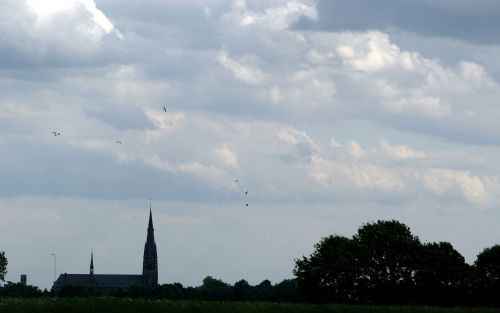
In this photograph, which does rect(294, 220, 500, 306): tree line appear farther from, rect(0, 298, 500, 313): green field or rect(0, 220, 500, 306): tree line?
rect(0, 298, 500, 313): green field

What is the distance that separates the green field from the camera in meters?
96.4

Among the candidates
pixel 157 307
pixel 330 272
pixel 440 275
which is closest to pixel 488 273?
pixel 440 275

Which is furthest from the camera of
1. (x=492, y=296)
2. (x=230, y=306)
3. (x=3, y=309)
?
(x=492, y=296)

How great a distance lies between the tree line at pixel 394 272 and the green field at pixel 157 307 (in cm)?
4567

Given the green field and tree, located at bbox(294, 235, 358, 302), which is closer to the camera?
the green field

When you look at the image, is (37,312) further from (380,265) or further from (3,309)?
(380,265)

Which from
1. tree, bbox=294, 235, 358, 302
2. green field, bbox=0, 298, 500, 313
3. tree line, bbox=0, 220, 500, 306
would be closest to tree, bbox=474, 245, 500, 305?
tree line, bbox=0, 220, 500, 306

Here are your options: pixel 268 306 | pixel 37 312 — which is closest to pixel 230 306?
pixel 268 306

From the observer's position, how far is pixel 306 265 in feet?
517

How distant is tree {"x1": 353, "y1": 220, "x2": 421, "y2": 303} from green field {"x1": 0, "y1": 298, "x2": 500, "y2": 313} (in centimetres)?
4704

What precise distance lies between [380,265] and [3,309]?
70247mm

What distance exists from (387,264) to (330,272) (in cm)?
724

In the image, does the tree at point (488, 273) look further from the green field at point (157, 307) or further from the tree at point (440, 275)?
the green field at point (157, 307)

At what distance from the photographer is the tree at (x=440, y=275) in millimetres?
151250
